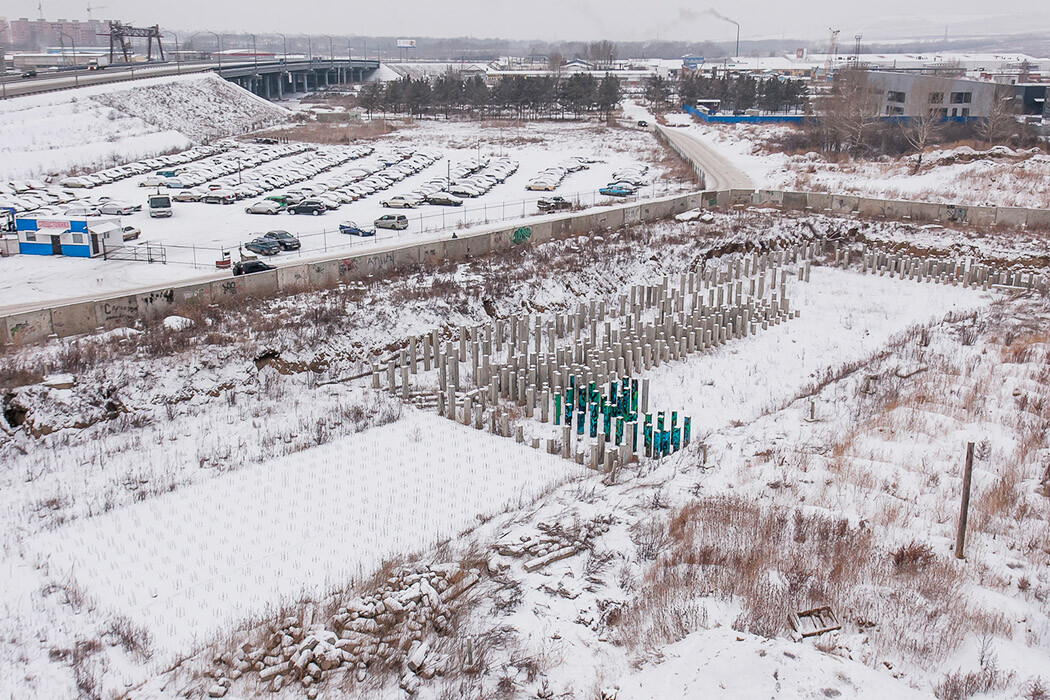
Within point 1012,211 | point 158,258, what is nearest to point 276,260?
point 158,258

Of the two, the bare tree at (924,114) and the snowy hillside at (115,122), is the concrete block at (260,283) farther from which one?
the bare tree at (924,114)

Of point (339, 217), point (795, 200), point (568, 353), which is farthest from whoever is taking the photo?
point (339, 217)

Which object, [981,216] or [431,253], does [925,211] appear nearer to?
[981,216]

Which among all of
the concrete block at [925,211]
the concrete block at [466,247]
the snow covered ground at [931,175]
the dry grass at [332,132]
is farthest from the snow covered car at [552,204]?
the dry grass at [332,132]

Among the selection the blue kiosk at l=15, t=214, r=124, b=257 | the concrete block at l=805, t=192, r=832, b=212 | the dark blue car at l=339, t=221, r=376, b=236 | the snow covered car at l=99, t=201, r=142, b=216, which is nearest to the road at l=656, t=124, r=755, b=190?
the concrete block at l=805, t=192, r=832, b=212

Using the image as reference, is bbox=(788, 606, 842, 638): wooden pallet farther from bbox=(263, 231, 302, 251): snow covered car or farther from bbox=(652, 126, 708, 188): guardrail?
bbox=(652, 126, 708, 188): guardrail

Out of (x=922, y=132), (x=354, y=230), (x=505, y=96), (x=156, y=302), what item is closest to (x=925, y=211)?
(x=922, y=132)
